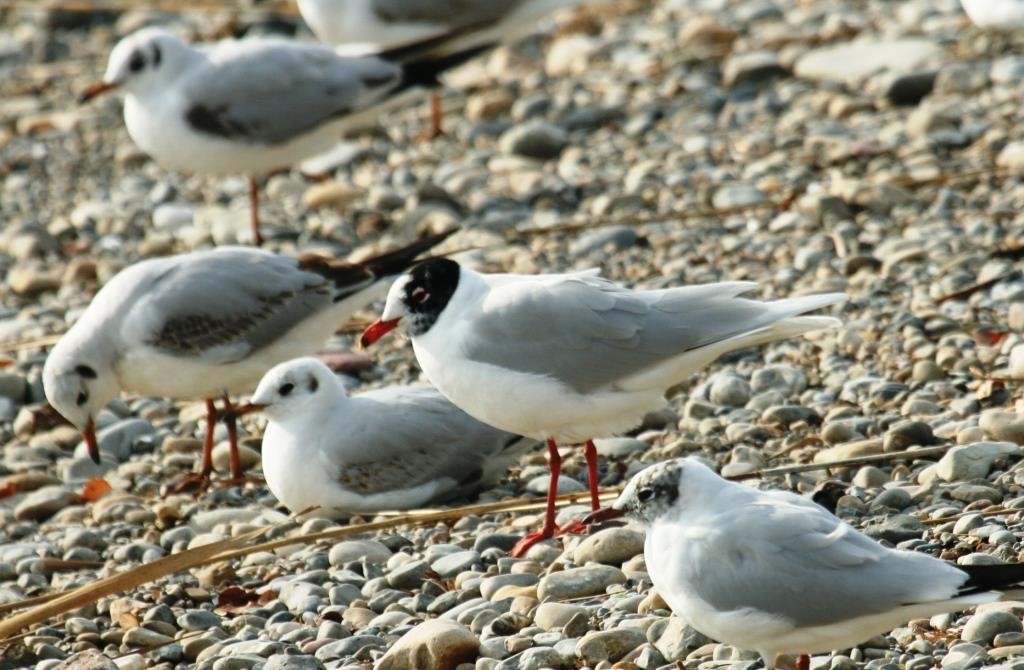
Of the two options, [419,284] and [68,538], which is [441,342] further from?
[68,538]

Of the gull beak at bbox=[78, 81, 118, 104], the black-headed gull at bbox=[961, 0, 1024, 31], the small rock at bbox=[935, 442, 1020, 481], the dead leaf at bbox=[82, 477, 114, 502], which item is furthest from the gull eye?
the black-headed gull at bbox=[961, 0, 1024, 31]

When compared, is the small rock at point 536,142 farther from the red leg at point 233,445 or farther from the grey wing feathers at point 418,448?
the grey wing feathers at point 418,448

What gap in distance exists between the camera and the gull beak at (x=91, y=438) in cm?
760

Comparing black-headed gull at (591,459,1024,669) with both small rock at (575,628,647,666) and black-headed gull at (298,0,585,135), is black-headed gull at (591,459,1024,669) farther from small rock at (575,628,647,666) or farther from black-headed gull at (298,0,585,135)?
black-headed gull at (298,0,585,135)

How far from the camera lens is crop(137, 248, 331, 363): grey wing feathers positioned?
7.49m

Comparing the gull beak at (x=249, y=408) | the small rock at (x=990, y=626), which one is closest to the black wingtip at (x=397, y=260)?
the gull beak at (x=249, y=408)

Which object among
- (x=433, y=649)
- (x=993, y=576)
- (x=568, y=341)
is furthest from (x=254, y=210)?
(x=993, y=576)

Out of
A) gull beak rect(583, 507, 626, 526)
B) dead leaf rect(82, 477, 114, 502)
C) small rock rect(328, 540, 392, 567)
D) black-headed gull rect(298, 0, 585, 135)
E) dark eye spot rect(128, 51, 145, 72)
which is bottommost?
small rock rect(328, 540, 392, 567)

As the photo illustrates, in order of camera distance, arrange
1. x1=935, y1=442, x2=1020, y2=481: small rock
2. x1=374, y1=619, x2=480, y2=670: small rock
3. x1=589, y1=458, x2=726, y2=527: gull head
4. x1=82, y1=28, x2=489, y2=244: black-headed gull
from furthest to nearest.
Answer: x1=82, y1=28, x2=489, y2=244: black-headed gull
x1=935, y1=442, x2=1020, y2=481: small rock
x1=374, y1=619, x2=480, y2=670: small rock
x1=589, y1=458, x2=726, y2=527: gull head

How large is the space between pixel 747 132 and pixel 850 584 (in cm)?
676

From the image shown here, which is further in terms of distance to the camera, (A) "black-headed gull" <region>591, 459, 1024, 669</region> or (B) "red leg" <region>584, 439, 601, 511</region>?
(B) "red leg" <region>584, 439, 601, 511</region>

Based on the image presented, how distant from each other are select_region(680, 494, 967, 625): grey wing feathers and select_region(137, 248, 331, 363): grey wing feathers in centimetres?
350

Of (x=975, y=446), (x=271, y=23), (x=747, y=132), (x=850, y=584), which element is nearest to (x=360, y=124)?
(x=747, y=132)

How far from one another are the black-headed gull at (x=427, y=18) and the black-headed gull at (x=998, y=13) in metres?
2.88
